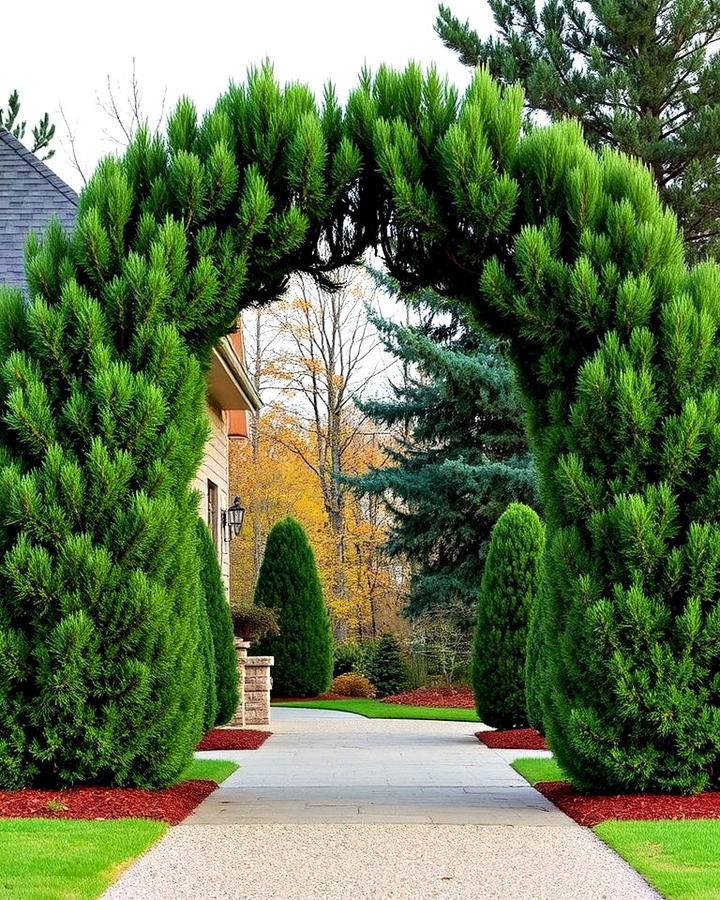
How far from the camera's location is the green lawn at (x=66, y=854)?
15.5ft

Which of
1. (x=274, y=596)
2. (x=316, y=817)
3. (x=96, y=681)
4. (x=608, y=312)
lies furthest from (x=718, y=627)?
(x=274, y=596)

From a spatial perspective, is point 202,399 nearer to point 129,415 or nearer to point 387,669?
point 129,415

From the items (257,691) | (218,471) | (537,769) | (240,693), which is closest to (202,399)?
(537,769)

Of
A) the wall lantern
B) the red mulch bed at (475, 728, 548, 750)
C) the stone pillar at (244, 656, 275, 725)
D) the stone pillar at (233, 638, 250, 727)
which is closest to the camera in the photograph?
the red mulch bed at (475, 728, 548, 750)

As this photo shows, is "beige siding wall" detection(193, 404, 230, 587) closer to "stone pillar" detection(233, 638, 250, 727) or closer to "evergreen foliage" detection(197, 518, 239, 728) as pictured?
"stone pillar" detection(233, 638, 250, 727)

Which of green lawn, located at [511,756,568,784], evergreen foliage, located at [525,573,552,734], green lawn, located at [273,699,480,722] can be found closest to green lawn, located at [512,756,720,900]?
green lawn, located at [511,756,568,784]

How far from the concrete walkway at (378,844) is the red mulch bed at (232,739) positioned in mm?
2407

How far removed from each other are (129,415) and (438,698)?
50.9ft

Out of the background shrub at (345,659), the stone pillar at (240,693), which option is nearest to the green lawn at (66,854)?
the stone pillar at (240,693)

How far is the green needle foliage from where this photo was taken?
7.36m

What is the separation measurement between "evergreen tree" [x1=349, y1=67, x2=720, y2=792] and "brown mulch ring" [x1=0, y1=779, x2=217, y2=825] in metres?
2.67

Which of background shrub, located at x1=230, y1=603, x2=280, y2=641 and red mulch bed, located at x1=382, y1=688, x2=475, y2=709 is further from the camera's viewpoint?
red mulch bed, located at x1=382, y1=688, x2=475, y2=709

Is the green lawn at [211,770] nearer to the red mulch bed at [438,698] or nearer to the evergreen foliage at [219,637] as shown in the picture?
the evergreen foliage at [219,637]

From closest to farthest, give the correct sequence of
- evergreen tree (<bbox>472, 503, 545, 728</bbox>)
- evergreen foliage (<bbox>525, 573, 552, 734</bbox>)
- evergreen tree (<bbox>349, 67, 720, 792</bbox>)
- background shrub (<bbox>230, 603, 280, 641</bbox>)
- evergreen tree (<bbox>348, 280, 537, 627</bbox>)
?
evergreen tree (<bbox>349, 67, 720, 792</bbox>) → evergreen foliage (<bbox>525, 573, 552, 734</bbox>) → evergreen tree (<bbox>472, 503, 545, 728</bbox>) → background shrub (<bbox>230, 603, 280, 641</bbox>) → evergreen tree (<bbox>348, 280, 537, 627</bbox>)
